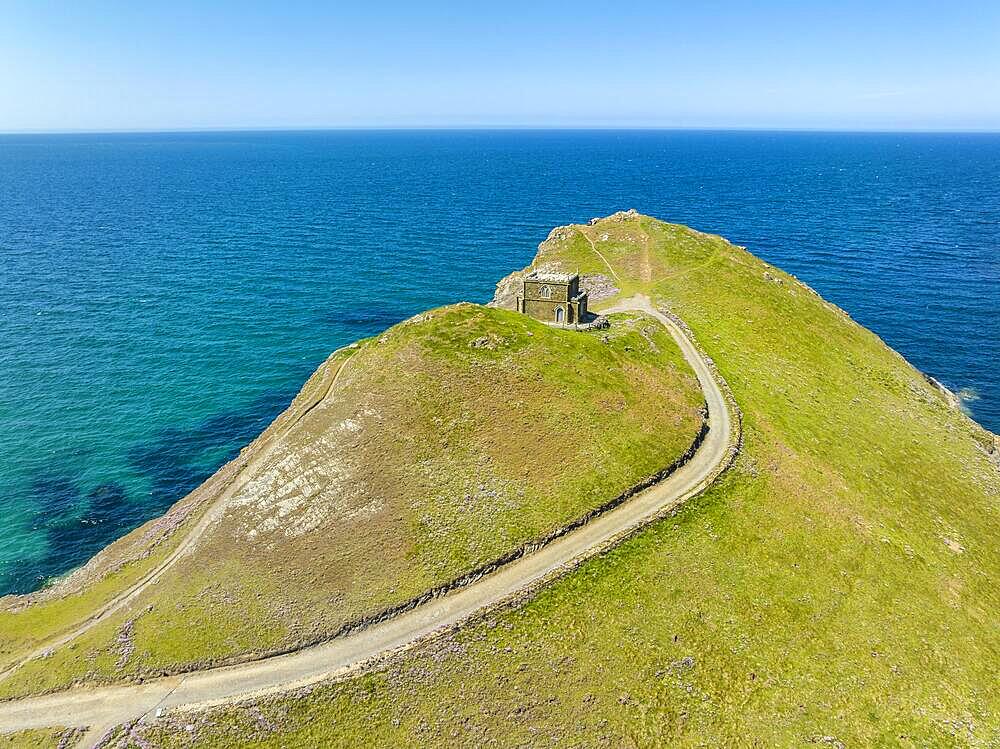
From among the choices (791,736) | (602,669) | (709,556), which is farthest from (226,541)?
(791,736)

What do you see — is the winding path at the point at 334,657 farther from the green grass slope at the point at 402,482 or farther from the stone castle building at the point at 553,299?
the stone castle building at the point at 553,299

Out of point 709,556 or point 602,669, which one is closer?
point 602,669

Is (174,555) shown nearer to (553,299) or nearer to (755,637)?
(755,637)

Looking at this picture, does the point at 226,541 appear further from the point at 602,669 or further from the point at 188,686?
the point at 602,669

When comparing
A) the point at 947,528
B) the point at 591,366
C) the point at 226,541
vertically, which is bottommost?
the point at 947,528

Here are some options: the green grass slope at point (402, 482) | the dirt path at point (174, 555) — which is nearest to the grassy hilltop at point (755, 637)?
the green grass slope at point (402, 482)

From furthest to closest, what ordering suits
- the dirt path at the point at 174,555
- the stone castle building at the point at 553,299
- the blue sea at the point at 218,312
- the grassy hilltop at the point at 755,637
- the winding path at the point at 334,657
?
1. the stone castle building at the point at 553,299
2. the blue sea at the point at 218,312
3. the dirt path at the point at 174,555
4. the winding path at the point at 334,657
5. the grassy hilltop at the point at 755,637

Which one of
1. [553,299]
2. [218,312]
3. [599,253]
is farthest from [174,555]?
[599,253]
